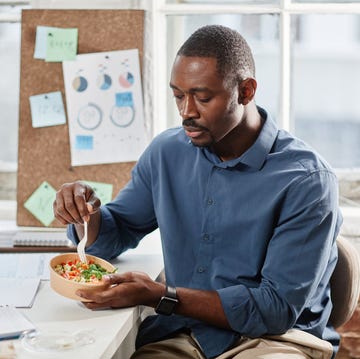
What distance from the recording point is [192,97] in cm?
189

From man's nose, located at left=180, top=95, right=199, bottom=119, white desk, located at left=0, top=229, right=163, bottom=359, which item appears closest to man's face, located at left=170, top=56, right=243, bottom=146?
man's nose, located at left=180, top=95, right=199, bottom=119

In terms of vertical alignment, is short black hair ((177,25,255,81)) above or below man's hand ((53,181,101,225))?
above

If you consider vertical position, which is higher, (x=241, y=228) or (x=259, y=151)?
(x=259, y=151)

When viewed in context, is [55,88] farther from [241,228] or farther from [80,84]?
[241,228]

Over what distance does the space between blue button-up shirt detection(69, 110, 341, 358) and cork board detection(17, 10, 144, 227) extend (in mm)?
483

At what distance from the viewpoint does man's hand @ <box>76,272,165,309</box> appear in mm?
1701

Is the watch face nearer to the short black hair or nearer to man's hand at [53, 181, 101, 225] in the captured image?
man's hand at [53, 181, 101, 225]

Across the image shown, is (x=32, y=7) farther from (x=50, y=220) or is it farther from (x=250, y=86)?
(x=250, y=86)

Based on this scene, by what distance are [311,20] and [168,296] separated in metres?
1.34

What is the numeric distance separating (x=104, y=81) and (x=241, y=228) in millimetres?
885

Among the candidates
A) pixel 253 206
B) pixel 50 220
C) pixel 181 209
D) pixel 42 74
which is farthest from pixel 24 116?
pixel 253 206

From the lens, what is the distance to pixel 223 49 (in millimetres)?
1889

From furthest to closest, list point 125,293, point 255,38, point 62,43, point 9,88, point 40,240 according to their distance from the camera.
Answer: point 9,88 < point 255,38 < point 62,43 < point 40,240 < point 125,293

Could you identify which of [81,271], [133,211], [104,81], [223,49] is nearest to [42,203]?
[104,81]
